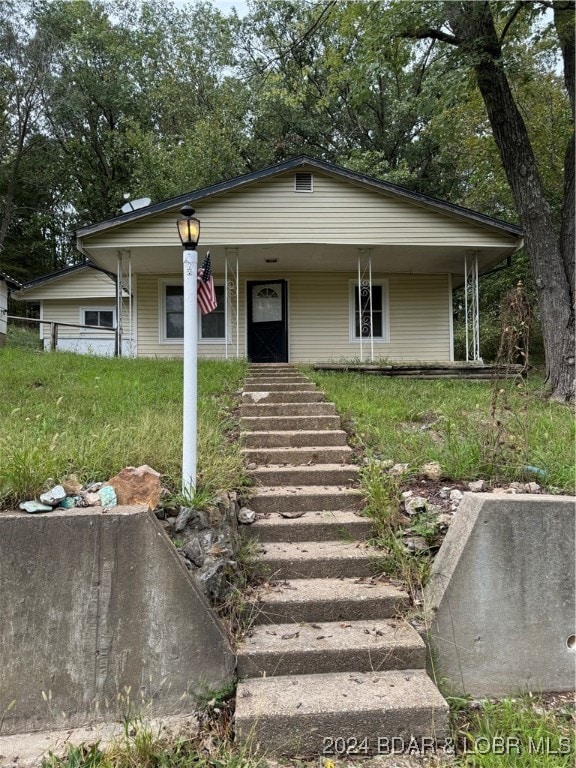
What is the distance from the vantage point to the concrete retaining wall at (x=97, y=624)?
231 centimetres

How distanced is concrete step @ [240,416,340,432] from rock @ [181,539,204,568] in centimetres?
214

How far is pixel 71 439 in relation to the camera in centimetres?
339

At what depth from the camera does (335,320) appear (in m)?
11.1

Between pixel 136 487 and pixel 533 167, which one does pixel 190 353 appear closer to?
pixel 136 487

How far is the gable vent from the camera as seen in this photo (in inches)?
380

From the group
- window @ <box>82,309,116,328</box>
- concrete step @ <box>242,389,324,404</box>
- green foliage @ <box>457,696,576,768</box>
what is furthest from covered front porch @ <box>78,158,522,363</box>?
green foliage @ <box>457,696,576,768</box>

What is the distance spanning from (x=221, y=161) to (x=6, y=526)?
18.4 meters

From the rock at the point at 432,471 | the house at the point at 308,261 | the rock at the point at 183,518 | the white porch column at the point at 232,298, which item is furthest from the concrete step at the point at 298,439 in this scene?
the white porch column at the point at 232,298

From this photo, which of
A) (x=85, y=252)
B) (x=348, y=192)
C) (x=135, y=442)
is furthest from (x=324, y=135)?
(x=135, y=442)

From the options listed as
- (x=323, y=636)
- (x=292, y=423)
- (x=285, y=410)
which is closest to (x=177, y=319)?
(x=285, y=410)

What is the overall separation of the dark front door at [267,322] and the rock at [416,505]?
795cm

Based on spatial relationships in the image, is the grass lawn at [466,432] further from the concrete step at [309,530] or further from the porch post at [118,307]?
the porch post at [118,307]

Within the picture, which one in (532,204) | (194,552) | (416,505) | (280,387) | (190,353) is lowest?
(194,552)

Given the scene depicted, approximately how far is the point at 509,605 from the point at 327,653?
1.06 m
